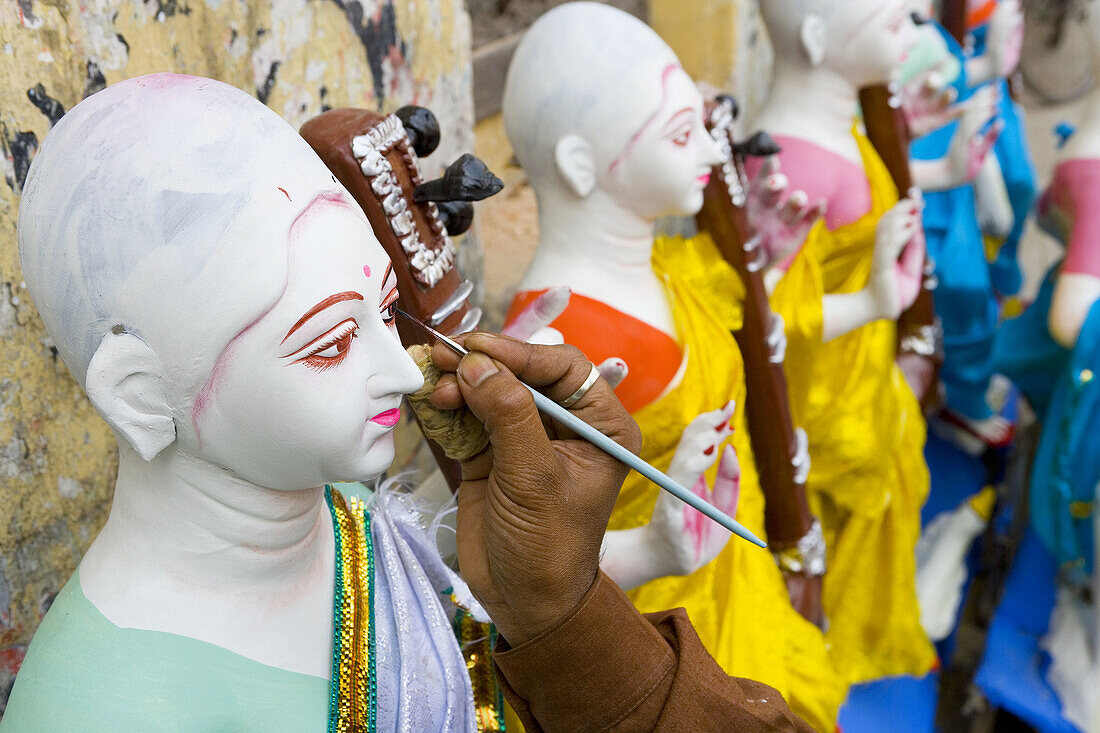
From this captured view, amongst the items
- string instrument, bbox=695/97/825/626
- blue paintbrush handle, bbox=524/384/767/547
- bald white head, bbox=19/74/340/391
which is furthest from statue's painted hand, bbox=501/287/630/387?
string instrument, bbox=695/97/825/626

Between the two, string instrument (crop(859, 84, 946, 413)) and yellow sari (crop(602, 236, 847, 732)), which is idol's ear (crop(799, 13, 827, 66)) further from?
yellow sari (crop(602, 236, 847, 732))

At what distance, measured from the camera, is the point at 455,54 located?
1.71 metres

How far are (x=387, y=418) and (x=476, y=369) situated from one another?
104 millimetres

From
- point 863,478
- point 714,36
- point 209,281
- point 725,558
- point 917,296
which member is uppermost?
point 209,281

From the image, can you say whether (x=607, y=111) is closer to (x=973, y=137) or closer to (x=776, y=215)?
(x=776, y=215)

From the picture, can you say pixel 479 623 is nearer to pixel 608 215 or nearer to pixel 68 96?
pixel 608 215

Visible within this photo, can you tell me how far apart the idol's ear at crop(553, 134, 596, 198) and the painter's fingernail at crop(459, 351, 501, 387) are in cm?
58

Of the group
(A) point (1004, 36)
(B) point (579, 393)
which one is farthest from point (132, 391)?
(A) point (1004, 36)

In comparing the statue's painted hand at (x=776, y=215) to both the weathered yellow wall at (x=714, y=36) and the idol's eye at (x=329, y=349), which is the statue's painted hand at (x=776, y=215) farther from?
the weathered yellow wall at (x=714, y=36)

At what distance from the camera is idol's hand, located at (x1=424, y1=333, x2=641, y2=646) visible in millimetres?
749

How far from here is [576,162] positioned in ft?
4.18

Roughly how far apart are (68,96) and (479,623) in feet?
2.27

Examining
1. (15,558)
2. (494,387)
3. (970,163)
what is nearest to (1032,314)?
(970,163)

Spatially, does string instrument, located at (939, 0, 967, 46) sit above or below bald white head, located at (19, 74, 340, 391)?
below
